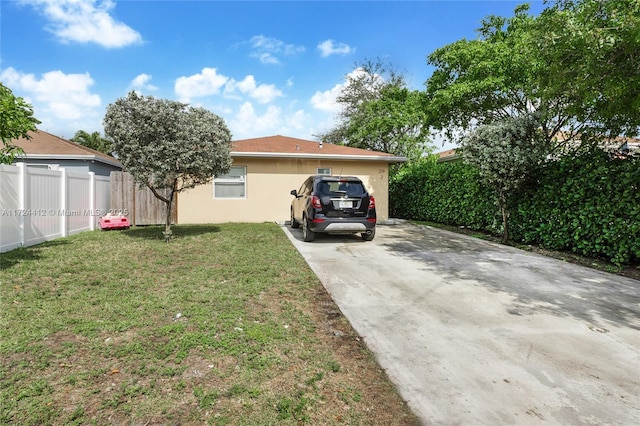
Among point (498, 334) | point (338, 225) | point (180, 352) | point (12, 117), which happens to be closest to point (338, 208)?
point (338, 225)

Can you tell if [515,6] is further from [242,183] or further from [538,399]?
[538,399]

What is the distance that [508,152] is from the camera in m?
8.18

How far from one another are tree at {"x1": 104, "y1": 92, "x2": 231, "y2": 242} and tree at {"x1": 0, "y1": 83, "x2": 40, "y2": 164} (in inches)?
85.8

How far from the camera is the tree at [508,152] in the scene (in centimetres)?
817

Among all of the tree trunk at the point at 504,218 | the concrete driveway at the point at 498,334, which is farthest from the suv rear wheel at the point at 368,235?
the tree trunk at the point at 504,218

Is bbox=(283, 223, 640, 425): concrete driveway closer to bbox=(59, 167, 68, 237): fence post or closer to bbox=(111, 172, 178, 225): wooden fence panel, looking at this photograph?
bbox=(59, 167, 68, 237): fence post

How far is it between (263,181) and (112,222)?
212 inches

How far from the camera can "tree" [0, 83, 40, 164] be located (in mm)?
5238

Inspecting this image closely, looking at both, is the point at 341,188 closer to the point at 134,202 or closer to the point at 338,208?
the point at 338,208

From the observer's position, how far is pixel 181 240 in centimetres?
905

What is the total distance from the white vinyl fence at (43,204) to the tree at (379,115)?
16597 millimetres

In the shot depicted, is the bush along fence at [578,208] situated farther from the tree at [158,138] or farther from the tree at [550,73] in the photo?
the tree at [158,138]

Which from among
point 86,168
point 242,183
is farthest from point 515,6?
point 86,168

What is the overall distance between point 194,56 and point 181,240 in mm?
6893
